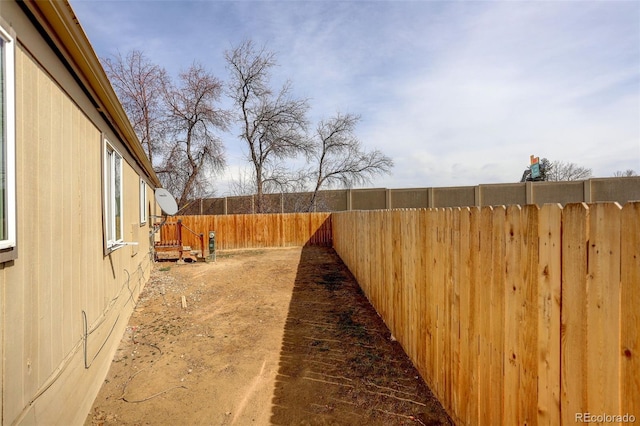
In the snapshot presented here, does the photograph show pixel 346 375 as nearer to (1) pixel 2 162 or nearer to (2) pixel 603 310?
(2) pixel 603 310

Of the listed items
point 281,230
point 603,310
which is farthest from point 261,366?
point 281,230

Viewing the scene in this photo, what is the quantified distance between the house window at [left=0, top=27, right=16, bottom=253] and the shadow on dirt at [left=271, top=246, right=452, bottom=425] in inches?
94.8

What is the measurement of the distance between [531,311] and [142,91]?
70.9 feet

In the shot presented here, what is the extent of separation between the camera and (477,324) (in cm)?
214

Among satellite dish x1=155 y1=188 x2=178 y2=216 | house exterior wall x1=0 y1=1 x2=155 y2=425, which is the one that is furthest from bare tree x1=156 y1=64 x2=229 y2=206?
house exterior wall x1=0 y1=1 x2=155 y2=425

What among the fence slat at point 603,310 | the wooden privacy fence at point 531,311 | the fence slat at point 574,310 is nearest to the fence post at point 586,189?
the wooden privacy fence at point 531,311

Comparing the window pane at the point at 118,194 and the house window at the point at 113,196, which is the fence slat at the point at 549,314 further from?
the window pane at the point at 118,194

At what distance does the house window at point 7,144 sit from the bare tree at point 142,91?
60.9 ft

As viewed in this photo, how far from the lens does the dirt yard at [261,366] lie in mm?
2814

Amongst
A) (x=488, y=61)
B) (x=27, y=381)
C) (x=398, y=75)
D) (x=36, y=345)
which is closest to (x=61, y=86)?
(x=36, y=345)

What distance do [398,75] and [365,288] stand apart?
685cm

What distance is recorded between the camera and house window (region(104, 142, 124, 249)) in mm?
3973

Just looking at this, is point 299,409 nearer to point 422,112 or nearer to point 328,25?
point 328,25

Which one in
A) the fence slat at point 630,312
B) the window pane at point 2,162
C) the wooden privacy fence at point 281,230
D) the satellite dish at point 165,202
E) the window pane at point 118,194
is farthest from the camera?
the wooden privacy fence at point 281,230
